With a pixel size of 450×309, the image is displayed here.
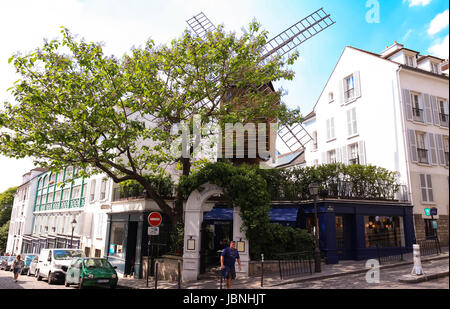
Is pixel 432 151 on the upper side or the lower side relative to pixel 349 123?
lower

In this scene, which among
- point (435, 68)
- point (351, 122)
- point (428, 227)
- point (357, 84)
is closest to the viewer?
point (428, 227)

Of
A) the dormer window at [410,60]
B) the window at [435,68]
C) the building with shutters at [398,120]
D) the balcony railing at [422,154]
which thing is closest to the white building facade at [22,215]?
the building with shutters at [398,120]

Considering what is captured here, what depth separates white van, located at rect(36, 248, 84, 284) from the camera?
16.3 meters

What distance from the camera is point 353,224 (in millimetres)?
17219

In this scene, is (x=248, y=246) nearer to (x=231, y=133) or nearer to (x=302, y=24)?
(x=231, y=133)

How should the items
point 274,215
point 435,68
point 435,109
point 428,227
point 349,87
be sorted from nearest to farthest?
Answer: point 274,215
point 428,227
point 435,109
point 435,68
point 349,87

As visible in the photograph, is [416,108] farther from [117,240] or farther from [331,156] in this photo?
[117,240]

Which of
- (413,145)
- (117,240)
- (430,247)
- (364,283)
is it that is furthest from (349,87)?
(117,240)

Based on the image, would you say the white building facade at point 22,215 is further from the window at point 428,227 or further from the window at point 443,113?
the window at point 443,113

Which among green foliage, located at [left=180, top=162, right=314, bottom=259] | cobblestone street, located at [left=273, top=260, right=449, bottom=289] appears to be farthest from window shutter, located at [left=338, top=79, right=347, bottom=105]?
cobblestone street, located at [left=273, top=260, right=449, bottom=289]

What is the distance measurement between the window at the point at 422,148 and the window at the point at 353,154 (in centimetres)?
393

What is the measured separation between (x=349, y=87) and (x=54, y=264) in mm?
21849

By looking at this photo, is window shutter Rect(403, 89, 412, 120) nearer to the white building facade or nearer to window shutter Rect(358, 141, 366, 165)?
window shutter Rect(358, 141, 366, 165)
